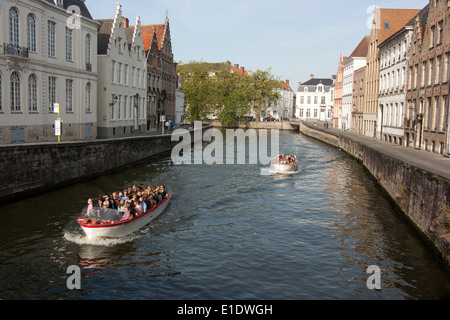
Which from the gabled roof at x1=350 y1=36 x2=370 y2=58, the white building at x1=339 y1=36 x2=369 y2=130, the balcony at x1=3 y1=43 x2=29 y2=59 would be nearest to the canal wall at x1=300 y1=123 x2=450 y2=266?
the balcony at x1=3 y1=43 x2=29 y2=59

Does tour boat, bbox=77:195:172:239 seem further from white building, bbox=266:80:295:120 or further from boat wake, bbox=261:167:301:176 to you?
white building, bbox=266:80:295:120

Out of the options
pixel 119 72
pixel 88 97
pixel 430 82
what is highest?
pixel 119 72

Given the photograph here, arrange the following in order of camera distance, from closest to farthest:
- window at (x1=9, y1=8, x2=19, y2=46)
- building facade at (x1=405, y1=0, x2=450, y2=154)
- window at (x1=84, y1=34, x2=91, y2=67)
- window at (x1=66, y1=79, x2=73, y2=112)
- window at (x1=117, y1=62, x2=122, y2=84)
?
window at (x1=9, y1=8, x2=19, y2=46) → building facade at (x1=405, y1=0, x2=450, y2=154) → window at (x1=66, y1=79, x2=73, y2=112) → window at (x1=84, y1=34, x2=91, y2=67) → window at (x1=117, y1=62, x2=122, y2=84)

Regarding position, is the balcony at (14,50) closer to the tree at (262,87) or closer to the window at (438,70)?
the window at (438,70)

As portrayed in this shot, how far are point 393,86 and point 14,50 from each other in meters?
38.4

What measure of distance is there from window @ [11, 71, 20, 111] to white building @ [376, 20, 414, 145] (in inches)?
1336

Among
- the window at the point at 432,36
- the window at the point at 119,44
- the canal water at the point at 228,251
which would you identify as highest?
the window at the point at 119,44

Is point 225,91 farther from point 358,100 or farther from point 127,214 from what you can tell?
point 127,214

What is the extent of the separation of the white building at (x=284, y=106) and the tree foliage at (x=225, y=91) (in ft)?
105

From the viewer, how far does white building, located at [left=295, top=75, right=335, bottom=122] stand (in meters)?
139

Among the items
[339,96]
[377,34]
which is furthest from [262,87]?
[377,34]

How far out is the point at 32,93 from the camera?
3114cm

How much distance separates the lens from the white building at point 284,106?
151000 millimetres

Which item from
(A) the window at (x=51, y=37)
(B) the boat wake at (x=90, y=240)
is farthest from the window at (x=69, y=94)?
(B) the boat wake at (x=90, y=240)
